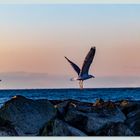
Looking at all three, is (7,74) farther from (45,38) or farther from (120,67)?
(120,67)

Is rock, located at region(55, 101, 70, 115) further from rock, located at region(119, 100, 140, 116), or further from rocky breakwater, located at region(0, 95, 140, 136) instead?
rock, located at region(119, 100, 140, 116)

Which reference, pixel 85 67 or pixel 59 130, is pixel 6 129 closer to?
pixel 59 130

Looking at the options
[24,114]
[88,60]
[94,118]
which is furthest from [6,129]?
[88,60]

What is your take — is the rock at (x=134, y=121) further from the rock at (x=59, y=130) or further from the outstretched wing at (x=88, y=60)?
the outstretched wing at (x=88, y=60)

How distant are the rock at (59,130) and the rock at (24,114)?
6 centimetres

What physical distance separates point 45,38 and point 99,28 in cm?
39

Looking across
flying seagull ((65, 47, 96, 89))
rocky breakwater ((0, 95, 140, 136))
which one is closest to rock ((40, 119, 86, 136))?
rocky breakwater ((0, 95, 140, 136))

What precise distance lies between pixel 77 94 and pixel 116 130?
1.23 feet

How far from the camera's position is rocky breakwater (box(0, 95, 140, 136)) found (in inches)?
265

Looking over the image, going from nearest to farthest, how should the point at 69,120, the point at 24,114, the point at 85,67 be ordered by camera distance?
the point at 85,67, the point at 24,114, the point at 69,120

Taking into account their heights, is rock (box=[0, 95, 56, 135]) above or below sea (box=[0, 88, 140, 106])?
below

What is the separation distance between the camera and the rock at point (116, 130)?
6.70 metres

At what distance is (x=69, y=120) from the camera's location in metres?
6.86

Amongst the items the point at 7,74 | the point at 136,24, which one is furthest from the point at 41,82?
the point at 136,24
